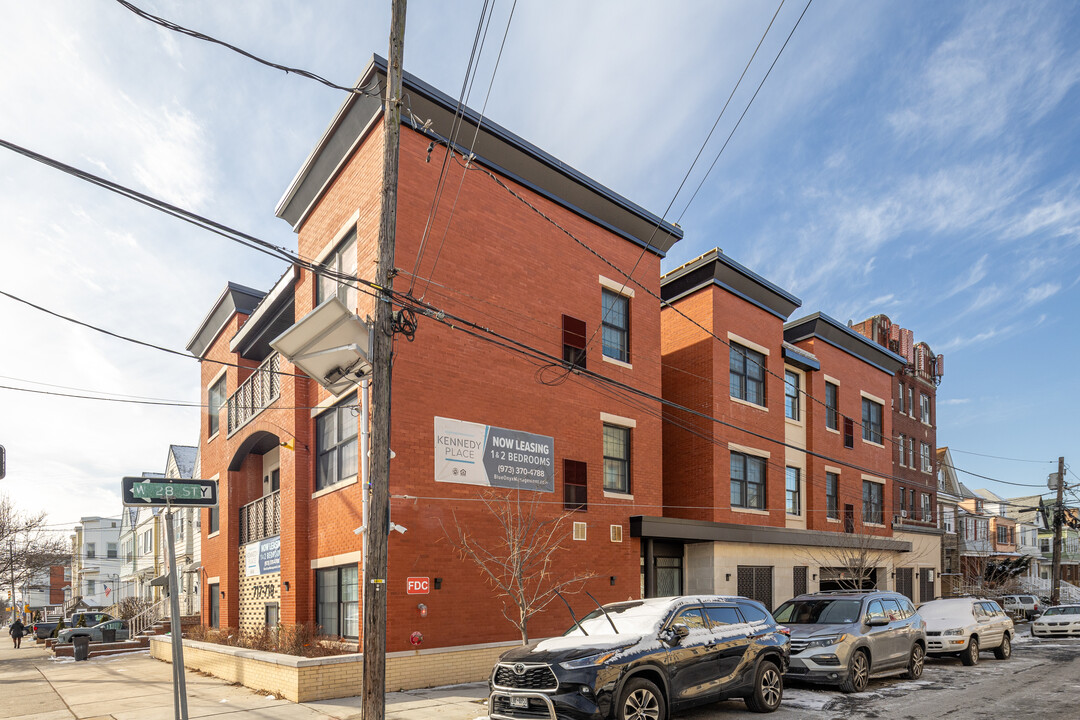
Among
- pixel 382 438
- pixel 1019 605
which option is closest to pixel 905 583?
pixel 1019 605

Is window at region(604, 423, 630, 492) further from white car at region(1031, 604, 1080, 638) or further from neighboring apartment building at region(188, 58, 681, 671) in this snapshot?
white car at region(1031, 604, 1080, 638)

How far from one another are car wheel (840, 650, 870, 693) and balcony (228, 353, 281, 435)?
47.8ft

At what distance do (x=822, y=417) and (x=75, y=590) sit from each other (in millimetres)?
93162

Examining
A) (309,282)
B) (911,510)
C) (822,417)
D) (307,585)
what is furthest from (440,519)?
(911,510)

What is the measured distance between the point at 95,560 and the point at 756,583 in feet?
297

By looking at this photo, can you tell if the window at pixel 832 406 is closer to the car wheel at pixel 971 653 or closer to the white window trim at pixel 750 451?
the white window trim at pixel 750 451

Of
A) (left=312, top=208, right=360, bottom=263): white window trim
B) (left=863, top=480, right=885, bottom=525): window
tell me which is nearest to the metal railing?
(left=312, top=208, right=360, bottom=263): white window trim

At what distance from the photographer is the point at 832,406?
3056cm

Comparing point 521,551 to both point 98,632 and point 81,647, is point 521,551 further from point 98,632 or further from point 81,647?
point 98,632

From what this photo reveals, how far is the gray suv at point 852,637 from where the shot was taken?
13531mm

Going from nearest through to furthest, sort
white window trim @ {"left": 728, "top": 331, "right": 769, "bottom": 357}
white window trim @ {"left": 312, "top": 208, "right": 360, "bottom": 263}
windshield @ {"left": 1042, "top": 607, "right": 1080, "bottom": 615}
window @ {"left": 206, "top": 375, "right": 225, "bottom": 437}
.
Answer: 1. white window trim @ {"left": 312, "top": 208, "right": 360, "bottom": 263}
2. white window trim @ {"left": 728, "top": 331, "right": 769, "bottom": 357}
3. windshield @ {"left": 1042, "top": 607, "right": 1080, "bottom": 615}
4. window @ {"left": 206, "top": 375, "right": 225, "bottom": 437}

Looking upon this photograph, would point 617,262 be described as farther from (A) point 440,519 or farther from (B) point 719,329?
(A) point 440,519

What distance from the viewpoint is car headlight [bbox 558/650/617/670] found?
30.6ft

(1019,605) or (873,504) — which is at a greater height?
(873,504)
